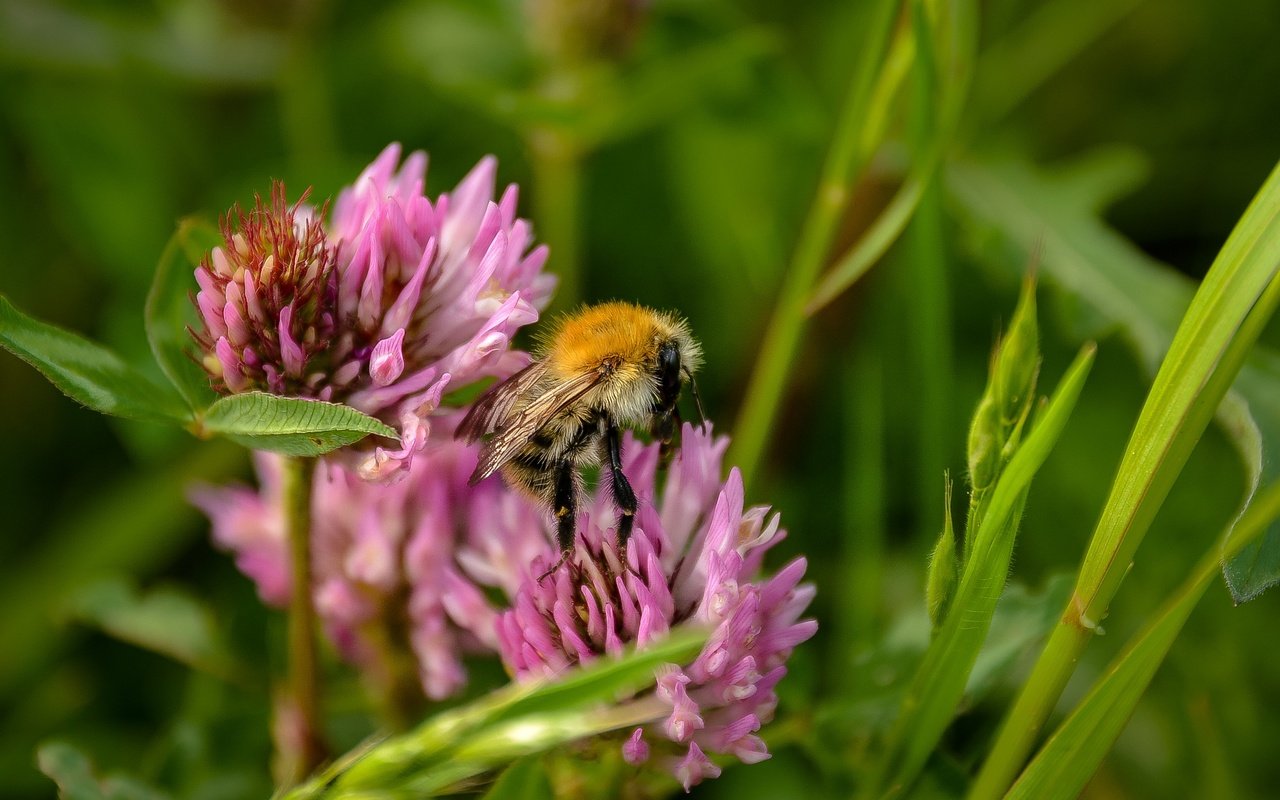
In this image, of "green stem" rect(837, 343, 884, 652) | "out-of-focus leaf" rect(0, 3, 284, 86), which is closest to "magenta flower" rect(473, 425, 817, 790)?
"green stem" rect(837, 343, 884, 652)

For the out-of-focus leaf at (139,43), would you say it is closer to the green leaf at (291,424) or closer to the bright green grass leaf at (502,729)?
the green leaf at (291,424)

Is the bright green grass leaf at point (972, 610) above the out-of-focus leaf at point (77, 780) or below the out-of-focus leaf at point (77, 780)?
below

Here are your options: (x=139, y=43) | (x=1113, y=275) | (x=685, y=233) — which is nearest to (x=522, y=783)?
(x=1113, y=275)

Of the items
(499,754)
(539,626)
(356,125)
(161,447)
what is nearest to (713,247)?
(356,125)

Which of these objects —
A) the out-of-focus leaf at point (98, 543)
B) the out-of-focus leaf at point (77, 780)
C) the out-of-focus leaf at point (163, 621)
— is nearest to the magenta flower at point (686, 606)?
the out-of-focus leaf at point (77, 780)

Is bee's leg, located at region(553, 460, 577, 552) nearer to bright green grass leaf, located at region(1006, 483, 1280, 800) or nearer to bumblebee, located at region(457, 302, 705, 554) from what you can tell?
bumblebee, located at region(457, 302, 705, 554)

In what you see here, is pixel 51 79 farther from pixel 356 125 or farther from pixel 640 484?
pixel 640 484

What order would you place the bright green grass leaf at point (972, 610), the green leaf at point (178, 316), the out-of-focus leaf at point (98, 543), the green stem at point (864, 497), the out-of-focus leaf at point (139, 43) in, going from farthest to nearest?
the out-of-focus leaf at point (139, 43), the out-of-focus leaf at point (98, 543), the green stem at point (864, 497), the green leaf at point (178, 316), the bright green grass leaf at point (972, 610)

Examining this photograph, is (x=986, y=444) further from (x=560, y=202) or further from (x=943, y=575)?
(x=560, y=202)
